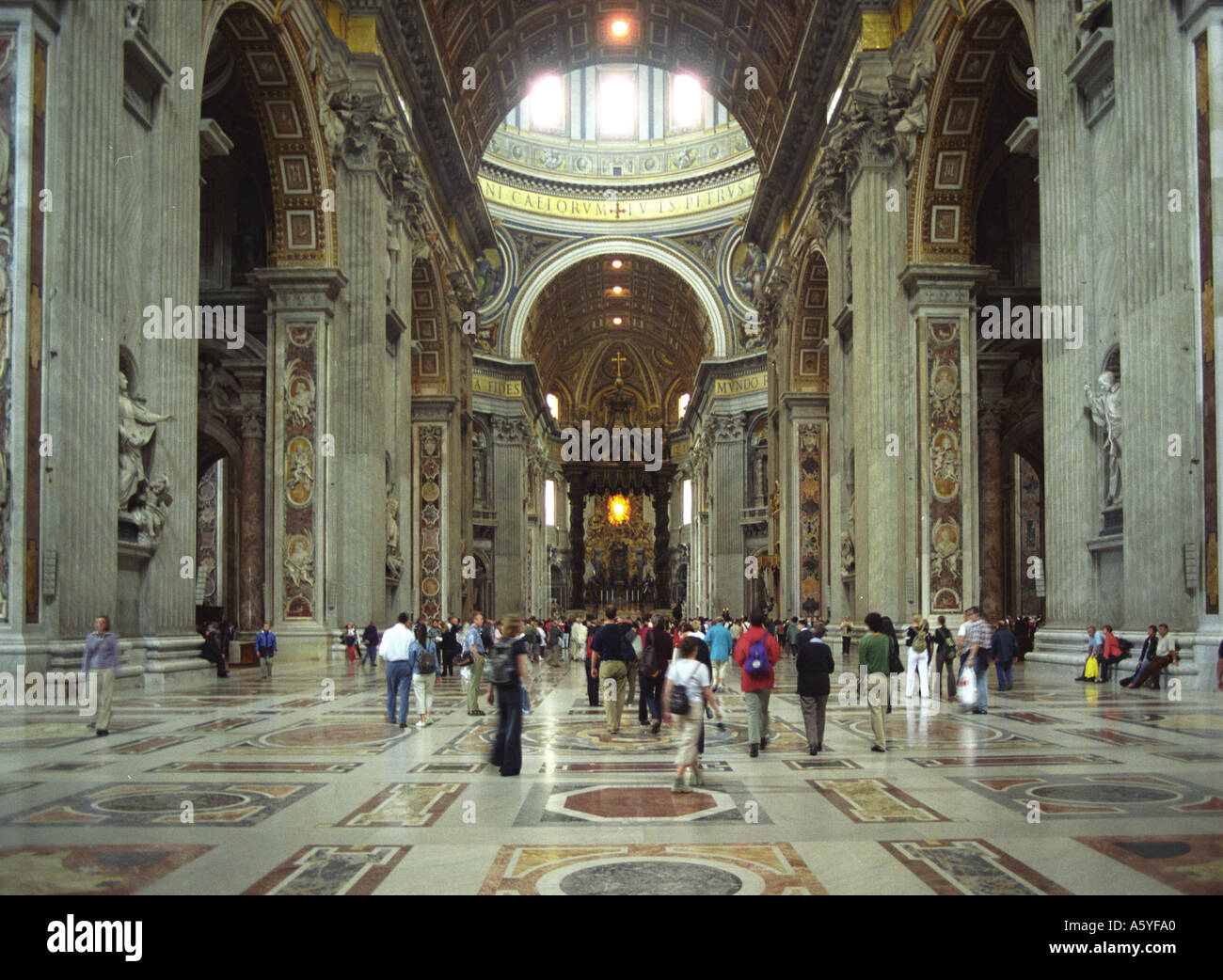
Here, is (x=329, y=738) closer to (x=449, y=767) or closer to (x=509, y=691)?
(x=449, y=767)

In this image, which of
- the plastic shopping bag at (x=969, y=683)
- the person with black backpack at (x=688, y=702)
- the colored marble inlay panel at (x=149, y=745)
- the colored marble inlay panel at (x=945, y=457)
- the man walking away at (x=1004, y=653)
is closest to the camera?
the person with black backpack at (x=688, y=702)

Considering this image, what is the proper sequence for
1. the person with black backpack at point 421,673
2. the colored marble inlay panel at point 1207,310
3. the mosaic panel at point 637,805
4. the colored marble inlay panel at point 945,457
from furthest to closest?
the colored marble inlay panel at point 945,457
the person with black backpack at point 421,673
the colored marble inlay panel at point 1207,310
the mosaic panel at point 637,805

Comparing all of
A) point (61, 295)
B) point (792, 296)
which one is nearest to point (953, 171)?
point (792, 296)

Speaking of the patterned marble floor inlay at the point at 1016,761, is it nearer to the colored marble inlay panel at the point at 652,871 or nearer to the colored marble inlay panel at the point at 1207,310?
the colored marble inlay panel at the point at 652,871

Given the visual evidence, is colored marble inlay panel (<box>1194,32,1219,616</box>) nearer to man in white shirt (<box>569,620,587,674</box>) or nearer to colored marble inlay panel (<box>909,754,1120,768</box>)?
colored marble inlay panel (<box>909,754,1120,768</box>)

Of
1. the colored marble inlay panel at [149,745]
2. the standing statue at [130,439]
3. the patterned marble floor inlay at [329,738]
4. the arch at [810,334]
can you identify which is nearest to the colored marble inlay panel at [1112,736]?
the patterned marble floor inlay at [329,738]

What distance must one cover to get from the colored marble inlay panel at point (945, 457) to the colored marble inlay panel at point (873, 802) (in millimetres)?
13646

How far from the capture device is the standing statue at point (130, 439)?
43.5 feet

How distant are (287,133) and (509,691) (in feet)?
50.6

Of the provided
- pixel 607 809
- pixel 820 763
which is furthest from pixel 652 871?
pixel 820 763

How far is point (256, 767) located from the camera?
836cm

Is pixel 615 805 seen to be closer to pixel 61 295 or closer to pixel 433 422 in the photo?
pixel 61 295

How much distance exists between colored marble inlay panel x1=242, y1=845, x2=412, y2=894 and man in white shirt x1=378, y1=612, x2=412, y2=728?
19.6 feet

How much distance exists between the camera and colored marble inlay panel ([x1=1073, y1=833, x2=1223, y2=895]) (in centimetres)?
473
